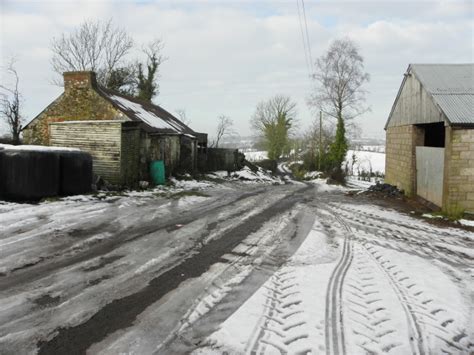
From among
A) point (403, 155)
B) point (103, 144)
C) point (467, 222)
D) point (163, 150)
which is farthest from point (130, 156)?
point (467, 222)

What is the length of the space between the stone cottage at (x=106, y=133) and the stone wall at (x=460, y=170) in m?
11.6

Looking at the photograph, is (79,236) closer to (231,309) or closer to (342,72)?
(231,309)

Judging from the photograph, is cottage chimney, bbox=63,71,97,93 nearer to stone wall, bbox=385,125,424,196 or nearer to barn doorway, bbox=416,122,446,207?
stone wall, bbox=385,125,424,196

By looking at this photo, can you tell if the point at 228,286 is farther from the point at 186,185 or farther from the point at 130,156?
the point at 186,185

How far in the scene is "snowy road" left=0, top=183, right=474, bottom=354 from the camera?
3.82 metres

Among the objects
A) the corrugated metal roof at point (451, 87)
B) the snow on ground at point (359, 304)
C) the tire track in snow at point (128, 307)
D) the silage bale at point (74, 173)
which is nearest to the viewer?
the tire track in snow at point (128, 307)

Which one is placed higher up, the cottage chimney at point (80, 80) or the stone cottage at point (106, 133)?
the cottage chimney at point (80, 80)

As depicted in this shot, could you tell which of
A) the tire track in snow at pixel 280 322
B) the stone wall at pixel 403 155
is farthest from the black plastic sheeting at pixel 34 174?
the stone wall at pixel 403 155

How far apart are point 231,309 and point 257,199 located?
32.8 ft

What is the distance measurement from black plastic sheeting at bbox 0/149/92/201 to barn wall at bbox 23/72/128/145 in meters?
5.97

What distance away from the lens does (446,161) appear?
1153cm

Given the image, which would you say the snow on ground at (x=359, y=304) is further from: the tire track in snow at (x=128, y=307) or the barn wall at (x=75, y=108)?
the barn wall at (x=75, y=108)

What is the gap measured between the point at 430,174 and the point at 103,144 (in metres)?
12.4

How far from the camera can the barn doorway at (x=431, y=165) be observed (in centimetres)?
1222
